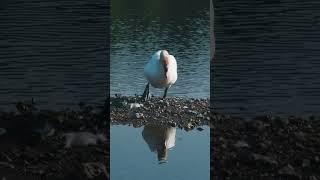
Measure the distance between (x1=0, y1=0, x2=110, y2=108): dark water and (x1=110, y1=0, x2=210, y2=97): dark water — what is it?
1.55m

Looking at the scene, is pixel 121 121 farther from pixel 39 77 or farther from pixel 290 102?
pixel 290 102

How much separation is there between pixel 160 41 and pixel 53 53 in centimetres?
232

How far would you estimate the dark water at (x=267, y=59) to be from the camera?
4473 millimetres

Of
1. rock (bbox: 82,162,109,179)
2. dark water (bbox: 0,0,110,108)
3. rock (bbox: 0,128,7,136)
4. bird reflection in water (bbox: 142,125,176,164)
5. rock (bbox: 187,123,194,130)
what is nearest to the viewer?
rock (bbox: 82,162,109,179)

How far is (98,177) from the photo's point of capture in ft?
14.1

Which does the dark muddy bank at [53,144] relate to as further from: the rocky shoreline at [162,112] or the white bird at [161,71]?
the white bird at [161,71]

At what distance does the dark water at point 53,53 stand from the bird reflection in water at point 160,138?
93 centimetres

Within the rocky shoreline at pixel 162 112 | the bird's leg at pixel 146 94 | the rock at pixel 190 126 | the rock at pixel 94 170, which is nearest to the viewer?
the rock at pixel 94 170

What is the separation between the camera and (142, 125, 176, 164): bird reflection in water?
5141 mm

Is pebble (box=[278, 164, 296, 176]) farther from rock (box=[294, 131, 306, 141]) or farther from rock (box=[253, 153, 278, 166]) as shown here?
rock (box=[294, 131, 306, 141])

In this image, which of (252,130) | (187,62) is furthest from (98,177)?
(187,62)

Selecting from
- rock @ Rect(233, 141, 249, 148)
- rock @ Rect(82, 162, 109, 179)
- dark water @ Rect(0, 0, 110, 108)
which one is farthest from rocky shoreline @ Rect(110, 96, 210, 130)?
rock @ Rect(82, 162, 109, 179)

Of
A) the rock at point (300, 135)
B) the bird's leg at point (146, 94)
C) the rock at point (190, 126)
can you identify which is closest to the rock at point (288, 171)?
the rock at point (300, 135)

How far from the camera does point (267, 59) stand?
451 centimetres
